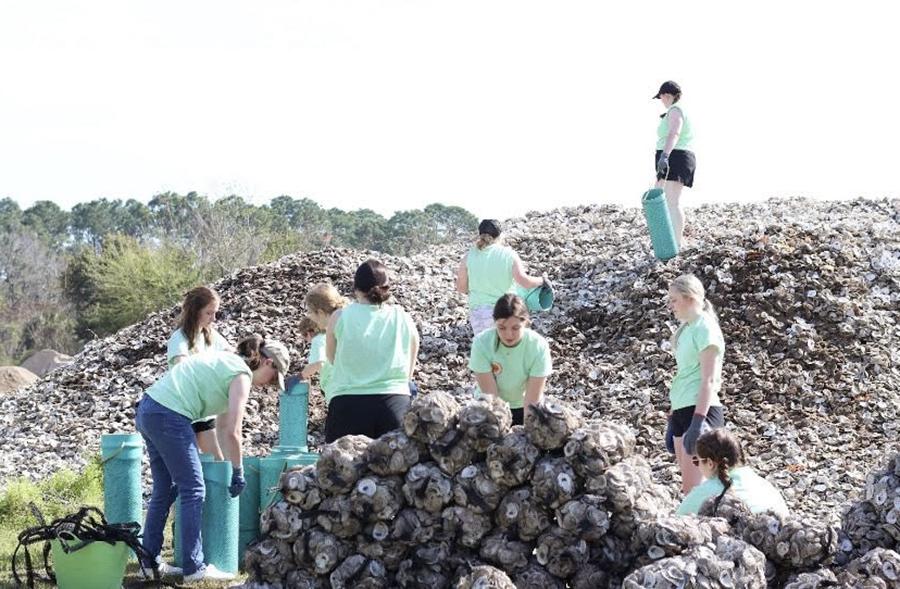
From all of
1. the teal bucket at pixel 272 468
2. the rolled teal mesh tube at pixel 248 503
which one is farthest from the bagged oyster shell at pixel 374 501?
the rolled teal mesh tube at pixel 248 503

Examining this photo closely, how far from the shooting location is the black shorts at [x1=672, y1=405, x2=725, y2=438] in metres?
6.86

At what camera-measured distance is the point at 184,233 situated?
110ft

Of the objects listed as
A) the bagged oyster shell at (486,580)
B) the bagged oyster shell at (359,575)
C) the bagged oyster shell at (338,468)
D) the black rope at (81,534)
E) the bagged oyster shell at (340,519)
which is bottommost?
the black rope at (81,534)

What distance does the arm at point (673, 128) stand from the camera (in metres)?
11.8

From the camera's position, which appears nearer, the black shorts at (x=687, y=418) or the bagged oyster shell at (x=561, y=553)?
the bagged oyster shell at (x=561, y=553)

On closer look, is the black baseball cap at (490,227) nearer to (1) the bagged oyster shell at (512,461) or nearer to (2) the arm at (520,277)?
(2) the arm at (520,277)

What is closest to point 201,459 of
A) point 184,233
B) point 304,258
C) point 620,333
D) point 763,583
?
point 763,583

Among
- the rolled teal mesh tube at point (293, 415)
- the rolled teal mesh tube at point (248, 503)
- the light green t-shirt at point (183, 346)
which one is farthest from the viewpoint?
the rolled teal mesh tube at point (293, 415)

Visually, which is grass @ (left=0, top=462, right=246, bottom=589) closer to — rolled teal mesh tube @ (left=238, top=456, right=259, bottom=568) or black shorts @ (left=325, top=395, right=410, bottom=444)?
rolled teal mesh tube @ (left=238, top=456, right=259, bottom=568)

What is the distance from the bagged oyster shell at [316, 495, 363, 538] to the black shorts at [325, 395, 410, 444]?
107cm

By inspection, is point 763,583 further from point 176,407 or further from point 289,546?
point 176,407

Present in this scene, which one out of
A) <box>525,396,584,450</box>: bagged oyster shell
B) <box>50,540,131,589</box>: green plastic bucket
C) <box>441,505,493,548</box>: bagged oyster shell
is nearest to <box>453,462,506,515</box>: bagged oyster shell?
<box>441,505,493,548</box>: bagged oyster shell

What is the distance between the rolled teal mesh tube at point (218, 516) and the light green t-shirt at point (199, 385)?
0.33m

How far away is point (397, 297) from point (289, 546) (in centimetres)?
823
